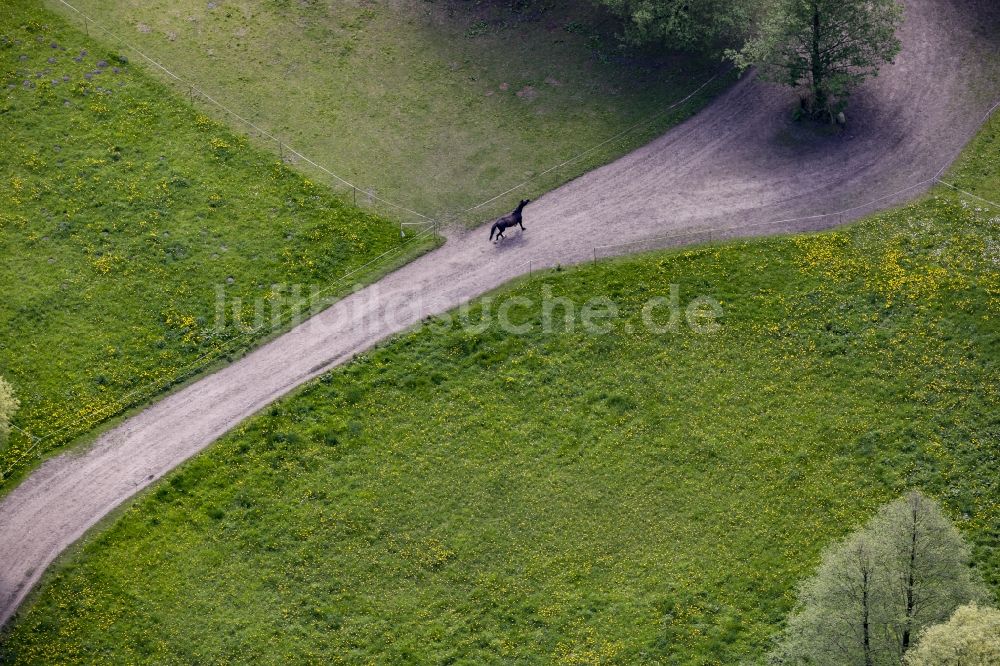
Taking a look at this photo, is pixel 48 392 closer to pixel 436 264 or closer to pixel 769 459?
pixel 436 264

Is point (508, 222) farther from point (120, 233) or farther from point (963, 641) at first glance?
point (963, 641)

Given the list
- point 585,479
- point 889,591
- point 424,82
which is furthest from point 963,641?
point 424,82

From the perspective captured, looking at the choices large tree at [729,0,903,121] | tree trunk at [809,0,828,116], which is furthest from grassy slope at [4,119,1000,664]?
large tree at [729,0,903,121]

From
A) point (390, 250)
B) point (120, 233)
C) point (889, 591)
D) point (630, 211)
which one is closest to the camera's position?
point (889, 591)

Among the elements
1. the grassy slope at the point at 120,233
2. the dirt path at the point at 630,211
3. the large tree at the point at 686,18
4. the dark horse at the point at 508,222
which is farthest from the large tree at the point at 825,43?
the grassy slope at the point at 120,233

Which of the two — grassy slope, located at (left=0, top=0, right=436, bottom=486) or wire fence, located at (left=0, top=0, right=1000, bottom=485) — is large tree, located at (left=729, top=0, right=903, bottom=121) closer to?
wire fence, located at (left=0, top=0, right=1000, bottom=485)
